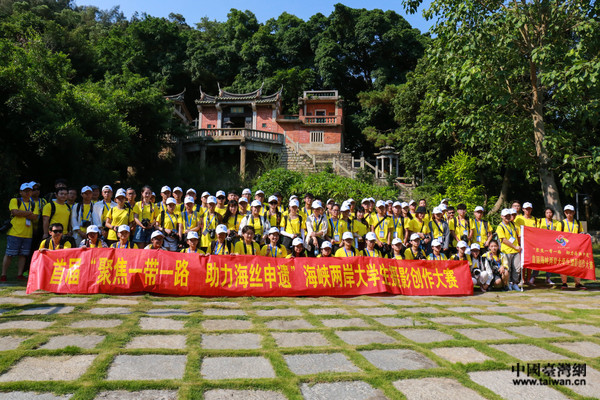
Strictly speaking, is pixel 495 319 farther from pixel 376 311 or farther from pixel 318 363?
pixel 318 363

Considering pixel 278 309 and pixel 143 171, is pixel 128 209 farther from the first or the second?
pixel 143 171

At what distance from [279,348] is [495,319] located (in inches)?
107

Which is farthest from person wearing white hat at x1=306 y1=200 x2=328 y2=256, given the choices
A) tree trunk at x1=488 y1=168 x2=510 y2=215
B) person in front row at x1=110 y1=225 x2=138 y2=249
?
tree trunk at x1=488 y1=168 x2=510 y2=215

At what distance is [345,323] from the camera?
4121mm

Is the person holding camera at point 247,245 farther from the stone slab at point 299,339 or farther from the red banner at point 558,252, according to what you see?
the red banner at point 558,252

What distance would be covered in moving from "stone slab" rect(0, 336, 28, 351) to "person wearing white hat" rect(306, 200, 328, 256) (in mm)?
4145

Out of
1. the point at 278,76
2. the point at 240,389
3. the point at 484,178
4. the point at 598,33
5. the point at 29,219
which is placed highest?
the point at 278,76

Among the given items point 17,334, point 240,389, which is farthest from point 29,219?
point 240,389

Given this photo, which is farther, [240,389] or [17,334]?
[17,334]

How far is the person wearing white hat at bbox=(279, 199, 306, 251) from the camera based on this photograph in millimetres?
6590

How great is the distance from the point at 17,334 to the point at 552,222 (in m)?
8.24

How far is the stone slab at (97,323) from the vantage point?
12.1 ft

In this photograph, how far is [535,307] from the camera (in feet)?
16.8

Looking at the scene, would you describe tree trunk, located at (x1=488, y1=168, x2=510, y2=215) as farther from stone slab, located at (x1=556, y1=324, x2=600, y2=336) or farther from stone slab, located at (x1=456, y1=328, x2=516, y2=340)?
stone slab, located at (x1=456, y1=328, x2=516, y2=340)
